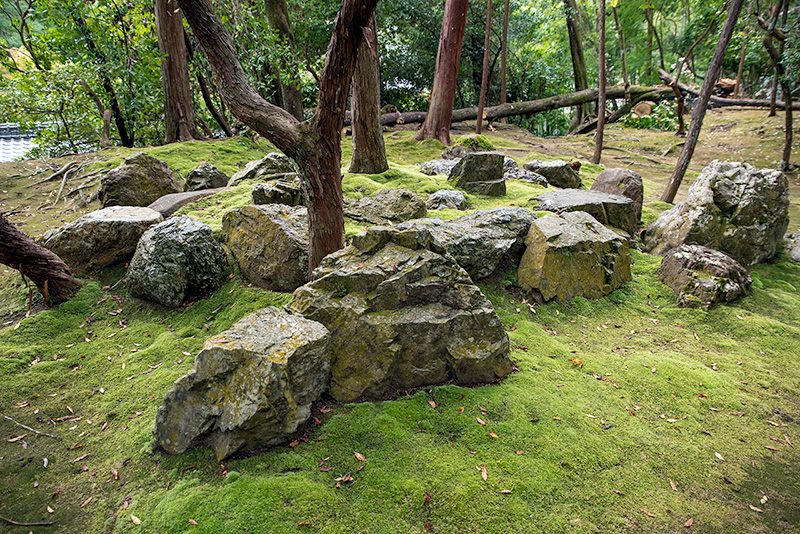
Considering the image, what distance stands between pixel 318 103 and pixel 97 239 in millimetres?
3674

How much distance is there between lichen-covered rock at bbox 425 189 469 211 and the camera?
698 centimetres

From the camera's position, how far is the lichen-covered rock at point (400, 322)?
345 centimetres

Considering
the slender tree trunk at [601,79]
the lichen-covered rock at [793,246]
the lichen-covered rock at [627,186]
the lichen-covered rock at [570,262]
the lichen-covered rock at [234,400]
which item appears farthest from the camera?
the slender tree trunk at [601,79]

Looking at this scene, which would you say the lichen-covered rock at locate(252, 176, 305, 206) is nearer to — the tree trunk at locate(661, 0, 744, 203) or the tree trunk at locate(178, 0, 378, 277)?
the tree trunk at locate(178, 0, 378, 277)

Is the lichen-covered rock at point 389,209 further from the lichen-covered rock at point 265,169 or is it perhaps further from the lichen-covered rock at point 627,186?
the lichen-covered rock at point 627,186

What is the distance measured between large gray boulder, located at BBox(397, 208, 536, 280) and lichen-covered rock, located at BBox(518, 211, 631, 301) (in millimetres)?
169

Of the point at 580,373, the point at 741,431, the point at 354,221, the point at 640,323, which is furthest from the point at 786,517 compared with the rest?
the point at 354,221

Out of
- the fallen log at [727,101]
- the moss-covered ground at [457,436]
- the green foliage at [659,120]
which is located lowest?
the moss-covered ground at [457,436]

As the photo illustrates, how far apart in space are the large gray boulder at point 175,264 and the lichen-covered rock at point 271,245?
38 cm

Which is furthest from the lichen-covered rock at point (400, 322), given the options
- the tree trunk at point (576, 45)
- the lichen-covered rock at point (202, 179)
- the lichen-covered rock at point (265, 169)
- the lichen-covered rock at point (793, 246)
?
the tree trunk at point (576, 45)

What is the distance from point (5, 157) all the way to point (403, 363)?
1681 centimetres

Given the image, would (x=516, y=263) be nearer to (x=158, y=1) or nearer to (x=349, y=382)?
(x=349, y=382)

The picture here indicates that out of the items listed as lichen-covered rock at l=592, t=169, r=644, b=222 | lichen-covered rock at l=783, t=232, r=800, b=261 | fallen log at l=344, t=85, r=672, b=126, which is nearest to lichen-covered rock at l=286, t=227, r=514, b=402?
lichen-covered rock at l=592, t=169, r=644, b=222

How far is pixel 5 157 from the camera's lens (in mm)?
13023
